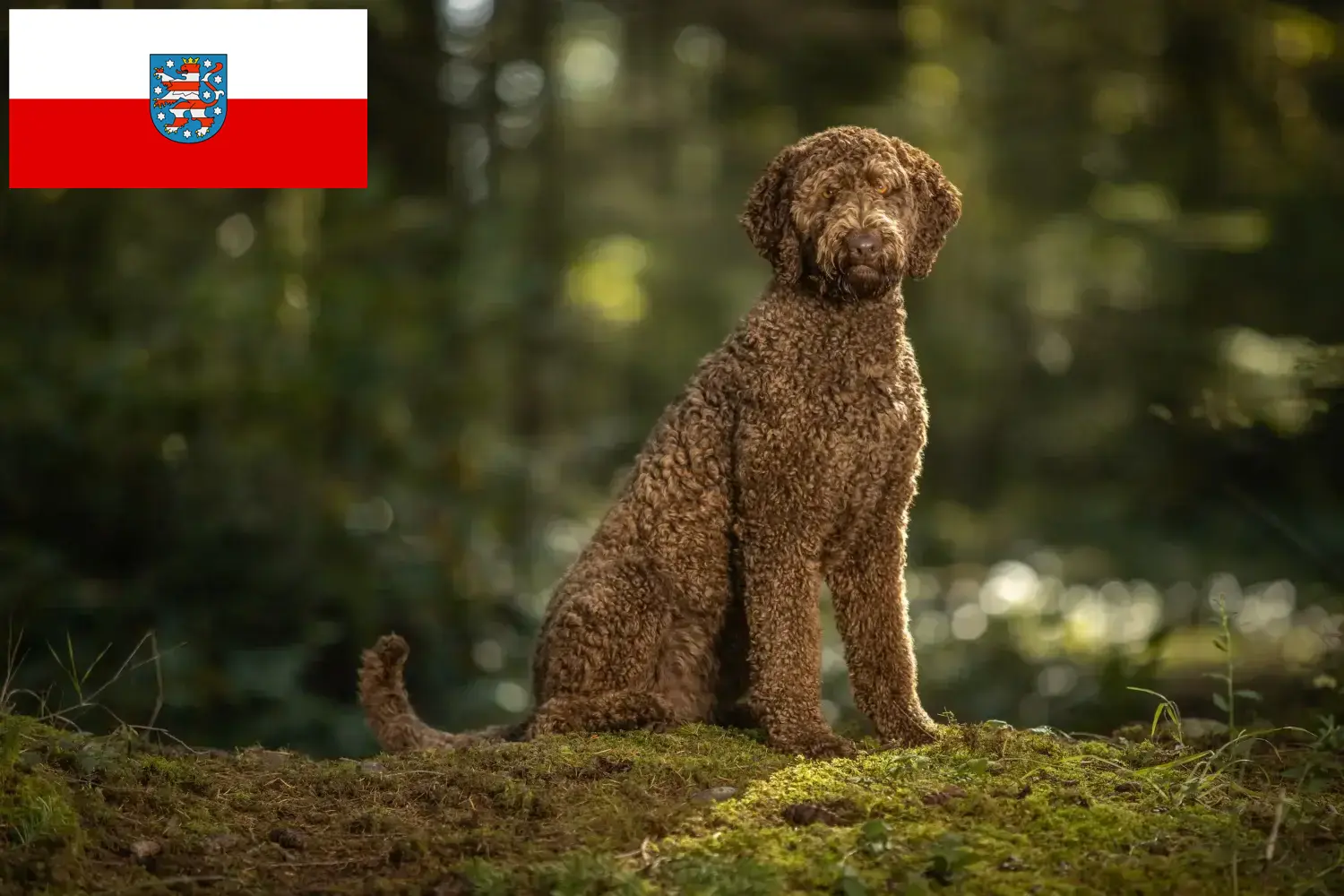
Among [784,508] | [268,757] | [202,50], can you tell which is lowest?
[268,757]

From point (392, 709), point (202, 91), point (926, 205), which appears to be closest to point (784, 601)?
point (926, 205)

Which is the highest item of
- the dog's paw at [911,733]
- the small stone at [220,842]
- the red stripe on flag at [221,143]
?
the red stripe on flag at [221,143]

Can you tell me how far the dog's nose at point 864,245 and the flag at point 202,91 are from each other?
122 inches

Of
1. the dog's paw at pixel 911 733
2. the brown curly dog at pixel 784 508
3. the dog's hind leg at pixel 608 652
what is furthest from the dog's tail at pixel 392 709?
the dog's paw at pixel 911 733

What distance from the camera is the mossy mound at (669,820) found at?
3.39 meters

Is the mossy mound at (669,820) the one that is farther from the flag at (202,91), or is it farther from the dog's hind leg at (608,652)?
the flag at (202,91)

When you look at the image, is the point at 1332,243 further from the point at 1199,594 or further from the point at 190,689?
the point at 190,689

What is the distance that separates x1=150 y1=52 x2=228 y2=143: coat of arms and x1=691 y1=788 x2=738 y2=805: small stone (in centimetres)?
413

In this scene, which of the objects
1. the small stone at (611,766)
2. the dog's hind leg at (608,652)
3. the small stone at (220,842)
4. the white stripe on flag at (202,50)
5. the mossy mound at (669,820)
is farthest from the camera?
the white stripe on flag at (202,50)

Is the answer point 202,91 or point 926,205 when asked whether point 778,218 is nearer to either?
point 926,205

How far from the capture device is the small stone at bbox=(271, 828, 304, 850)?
3.76 metres

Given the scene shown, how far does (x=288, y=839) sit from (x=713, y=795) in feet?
3.82

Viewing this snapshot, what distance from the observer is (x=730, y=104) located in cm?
1063

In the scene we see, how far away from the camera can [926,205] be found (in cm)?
470
